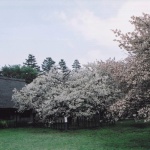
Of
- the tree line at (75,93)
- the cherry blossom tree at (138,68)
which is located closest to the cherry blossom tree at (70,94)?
the tree line at (75,93)

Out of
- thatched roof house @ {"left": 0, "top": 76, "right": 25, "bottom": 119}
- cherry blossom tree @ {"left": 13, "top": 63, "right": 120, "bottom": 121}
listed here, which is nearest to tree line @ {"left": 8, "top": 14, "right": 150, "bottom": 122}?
cherry blossom tree @ {"left": 13, "top": 63, "right": 120, "bottom": 121}

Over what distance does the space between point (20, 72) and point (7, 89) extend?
34103 mm

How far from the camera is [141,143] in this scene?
65.0 feet

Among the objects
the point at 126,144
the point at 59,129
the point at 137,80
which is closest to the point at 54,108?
the point at 59,129

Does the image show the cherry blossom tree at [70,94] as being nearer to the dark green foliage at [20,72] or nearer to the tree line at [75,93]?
the tree line at [75,93]

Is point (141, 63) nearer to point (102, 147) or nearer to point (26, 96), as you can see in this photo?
point (102, 147)

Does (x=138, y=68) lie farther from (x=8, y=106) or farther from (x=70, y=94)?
(x=8, y=106)

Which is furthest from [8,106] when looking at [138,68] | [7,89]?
[138,68]

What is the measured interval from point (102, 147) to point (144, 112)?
349 centimetres

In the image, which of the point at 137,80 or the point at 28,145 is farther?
the point at 28,145

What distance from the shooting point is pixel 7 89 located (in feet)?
129

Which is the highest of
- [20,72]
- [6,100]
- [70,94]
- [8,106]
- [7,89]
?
[20,72]

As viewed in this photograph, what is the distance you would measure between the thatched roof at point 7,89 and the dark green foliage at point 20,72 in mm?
27193

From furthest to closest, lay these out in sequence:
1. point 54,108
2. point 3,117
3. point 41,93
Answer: point 3,117, point 41,93, point 54,108
